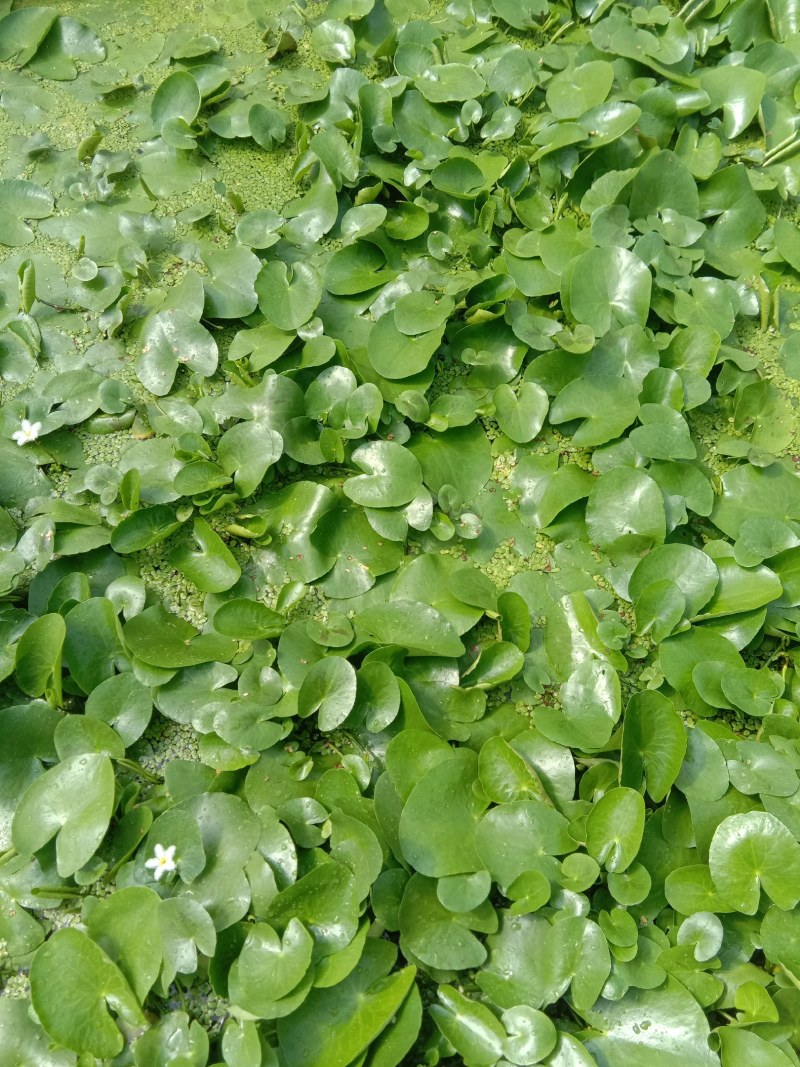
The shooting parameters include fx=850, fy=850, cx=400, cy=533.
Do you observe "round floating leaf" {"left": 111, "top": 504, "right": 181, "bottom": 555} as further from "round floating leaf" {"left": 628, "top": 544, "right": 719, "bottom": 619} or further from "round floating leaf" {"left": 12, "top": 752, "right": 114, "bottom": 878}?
"round floating leaf" {"left": 628, "top": 544, "right": 719, "bottom": 619}

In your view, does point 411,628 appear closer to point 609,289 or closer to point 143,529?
point 143,529

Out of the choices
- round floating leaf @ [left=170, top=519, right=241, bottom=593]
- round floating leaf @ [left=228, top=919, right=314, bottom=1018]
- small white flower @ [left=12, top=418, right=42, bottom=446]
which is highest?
small white flower @ [left=12, top=418, right=42, bottom=446]

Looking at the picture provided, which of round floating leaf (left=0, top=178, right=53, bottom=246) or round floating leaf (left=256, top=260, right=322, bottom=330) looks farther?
round floating leaf (left=0, top=178, right=53, bottom=246)

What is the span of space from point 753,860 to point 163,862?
1.17 metres

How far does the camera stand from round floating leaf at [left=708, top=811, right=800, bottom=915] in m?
1.69

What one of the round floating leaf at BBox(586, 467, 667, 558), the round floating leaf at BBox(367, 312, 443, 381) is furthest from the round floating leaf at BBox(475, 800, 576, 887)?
the round floating leaf at BBox(367, 312, 443, 381)

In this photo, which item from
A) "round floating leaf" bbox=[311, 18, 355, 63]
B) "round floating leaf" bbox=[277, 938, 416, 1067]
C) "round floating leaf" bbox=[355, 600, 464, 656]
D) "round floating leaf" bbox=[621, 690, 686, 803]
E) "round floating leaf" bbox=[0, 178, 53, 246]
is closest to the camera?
"round floating leaf" bbox=[277, 938, 416, 1067]

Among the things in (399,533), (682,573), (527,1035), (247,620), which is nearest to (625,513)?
(682,573)

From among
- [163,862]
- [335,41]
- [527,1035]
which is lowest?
[527,1035]

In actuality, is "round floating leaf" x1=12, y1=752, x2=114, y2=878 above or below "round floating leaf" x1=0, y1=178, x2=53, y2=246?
below

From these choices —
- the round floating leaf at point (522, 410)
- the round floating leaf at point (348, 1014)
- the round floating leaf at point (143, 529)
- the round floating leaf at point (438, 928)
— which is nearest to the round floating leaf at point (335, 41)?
the round floating leaf at point (522, 410)

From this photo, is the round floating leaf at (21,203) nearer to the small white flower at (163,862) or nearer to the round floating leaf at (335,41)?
the round floating leaf at (335,41)

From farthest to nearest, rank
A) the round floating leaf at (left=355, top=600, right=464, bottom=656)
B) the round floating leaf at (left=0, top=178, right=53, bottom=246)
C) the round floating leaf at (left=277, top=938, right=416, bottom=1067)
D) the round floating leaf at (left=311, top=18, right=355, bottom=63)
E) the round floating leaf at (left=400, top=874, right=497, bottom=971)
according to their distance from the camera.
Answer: the round floating leaf at (left=311, top=18, right=355, bottom=63)
the round floating leaf at (left=0, top=178, right=53, bottom=246)
the round floating leaf at (left=355, top=600, right=464, bottom=656)
the round floating leaf at (left=400, top=874, right=497, bottom=971)
the round floating leaf at (left=277, top=938, right=416, bottom=1067)

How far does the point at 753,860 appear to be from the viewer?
172 cm
